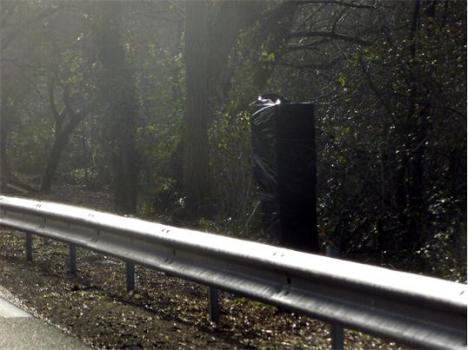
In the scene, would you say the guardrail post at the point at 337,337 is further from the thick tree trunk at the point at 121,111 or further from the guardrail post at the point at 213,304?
the thick tree trunk at the point at 121,111

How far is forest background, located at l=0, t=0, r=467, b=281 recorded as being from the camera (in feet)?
37.3

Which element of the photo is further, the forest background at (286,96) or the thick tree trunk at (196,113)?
the thick tree trunk at (196,113)

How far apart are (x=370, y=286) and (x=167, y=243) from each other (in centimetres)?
260

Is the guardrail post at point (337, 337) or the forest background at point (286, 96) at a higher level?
Answer: the forest background at point (286, 96)

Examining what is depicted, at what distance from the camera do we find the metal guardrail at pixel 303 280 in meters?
4.87

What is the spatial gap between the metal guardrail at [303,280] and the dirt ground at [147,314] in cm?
36

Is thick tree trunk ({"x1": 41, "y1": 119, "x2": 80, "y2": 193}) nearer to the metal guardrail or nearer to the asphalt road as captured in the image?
the metal guardrail

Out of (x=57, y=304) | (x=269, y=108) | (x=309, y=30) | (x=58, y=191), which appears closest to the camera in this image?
(x=57, y=304)

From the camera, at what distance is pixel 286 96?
16.8 meters

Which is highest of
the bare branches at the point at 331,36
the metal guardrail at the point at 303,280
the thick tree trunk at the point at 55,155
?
the bare branches at the point at 331,36

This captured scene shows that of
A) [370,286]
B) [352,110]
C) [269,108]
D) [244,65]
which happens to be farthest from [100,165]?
[370,286]

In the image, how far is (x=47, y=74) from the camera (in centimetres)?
2741

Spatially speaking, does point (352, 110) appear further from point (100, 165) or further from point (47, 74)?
point (100, 165)

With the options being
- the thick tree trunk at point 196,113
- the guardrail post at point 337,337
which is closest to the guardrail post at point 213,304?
the guardrail post at point 337,337
